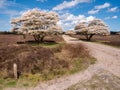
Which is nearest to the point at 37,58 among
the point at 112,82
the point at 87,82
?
the point at 87,82

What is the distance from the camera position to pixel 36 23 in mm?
37250

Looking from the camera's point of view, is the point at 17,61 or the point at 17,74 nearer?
the point at 17,74

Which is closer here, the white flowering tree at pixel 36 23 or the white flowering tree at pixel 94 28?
the white flowering tree at pixel 36 23

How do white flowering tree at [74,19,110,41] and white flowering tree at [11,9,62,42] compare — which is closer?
white flowering tree at [11,9,62,42]

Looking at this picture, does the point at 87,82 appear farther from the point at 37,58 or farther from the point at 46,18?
the point at 46,18

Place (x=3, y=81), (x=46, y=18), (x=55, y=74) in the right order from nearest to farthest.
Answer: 1. (x=3, y=81)
2. (x=55, y=74)
3. (x=46, y=18)

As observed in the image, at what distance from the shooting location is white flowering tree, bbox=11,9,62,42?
3722cm

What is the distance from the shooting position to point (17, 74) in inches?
574

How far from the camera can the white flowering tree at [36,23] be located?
122 feet

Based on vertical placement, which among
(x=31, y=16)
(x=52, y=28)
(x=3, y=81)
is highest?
(x=31, y=16)

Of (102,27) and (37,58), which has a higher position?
(102,27)

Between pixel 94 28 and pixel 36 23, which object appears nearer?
pixel 36 23

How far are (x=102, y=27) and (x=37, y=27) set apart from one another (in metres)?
20.7

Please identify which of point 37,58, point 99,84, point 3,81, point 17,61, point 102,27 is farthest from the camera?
point 102,27
